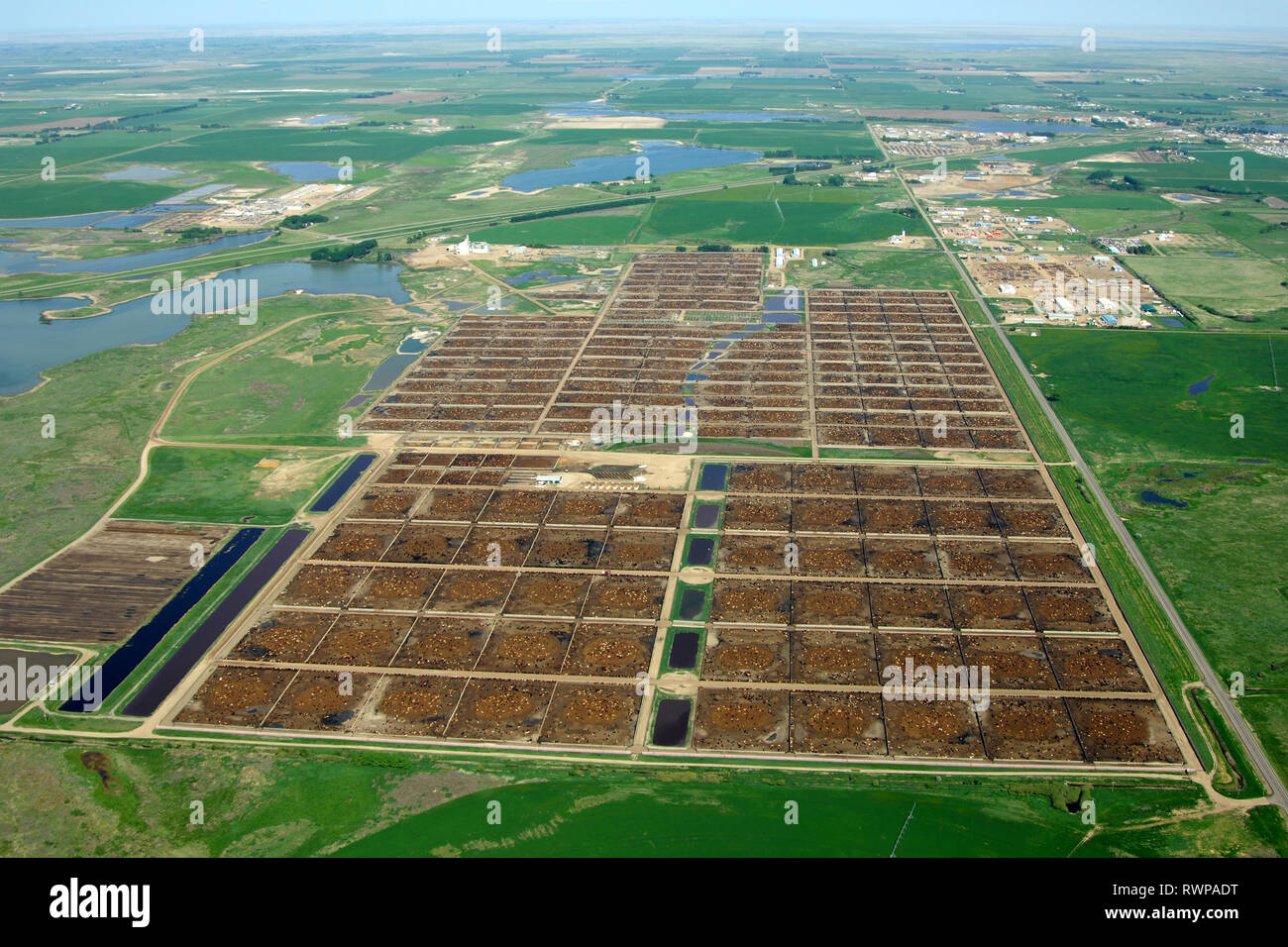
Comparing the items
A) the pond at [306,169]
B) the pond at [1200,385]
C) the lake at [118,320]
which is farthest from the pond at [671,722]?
the pond at [306,169]

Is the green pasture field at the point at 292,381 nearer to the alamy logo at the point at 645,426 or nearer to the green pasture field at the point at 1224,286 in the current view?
the alamy logo at the point at 645,426

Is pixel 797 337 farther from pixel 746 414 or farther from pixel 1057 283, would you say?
pixel 1057 283

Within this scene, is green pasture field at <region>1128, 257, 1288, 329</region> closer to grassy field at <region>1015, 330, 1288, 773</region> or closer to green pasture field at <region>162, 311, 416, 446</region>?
grassy field at <region>1015, 330, 1288, 773</region>

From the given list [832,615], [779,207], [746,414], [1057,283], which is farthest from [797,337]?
[779,207]

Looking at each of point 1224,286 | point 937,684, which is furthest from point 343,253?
point 1224,286

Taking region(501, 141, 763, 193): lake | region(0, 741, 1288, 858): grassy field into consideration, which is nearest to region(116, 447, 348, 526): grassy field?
region(0, 741, 1288, 858): grassy field

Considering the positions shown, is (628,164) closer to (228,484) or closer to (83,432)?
(83,432)
